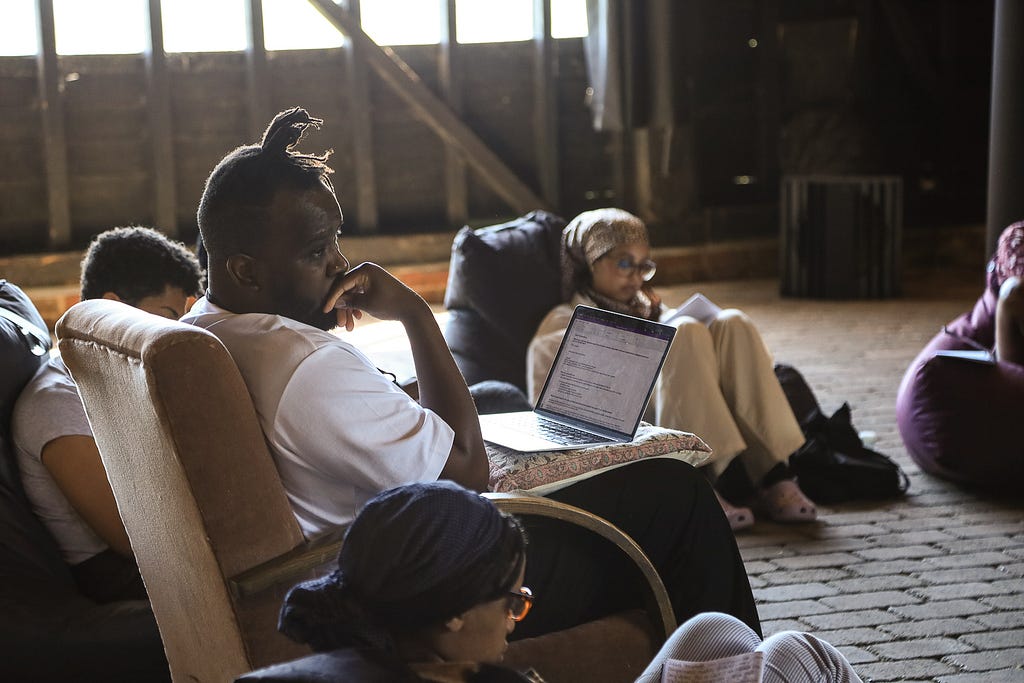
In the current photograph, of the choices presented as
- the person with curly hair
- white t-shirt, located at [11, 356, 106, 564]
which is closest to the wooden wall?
the person with curly hair

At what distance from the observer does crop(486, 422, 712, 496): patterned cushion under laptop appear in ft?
7.72

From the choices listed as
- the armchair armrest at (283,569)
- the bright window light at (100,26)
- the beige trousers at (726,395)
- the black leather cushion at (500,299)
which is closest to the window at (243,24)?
the bright window light at (100,26)

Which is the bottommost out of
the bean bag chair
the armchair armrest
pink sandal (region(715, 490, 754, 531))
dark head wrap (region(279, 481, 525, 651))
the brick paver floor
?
the brick paver floor

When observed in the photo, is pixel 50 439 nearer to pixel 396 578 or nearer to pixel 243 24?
pixel 396 578

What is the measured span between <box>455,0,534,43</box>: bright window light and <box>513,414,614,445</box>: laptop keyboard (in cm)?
637

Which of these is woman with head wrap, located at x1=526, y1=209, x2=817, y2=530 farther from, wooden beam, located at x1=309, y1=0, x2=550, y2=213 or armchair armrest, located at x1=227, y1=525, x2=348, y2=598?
wooden beam, located at x1=309, y1=0, x2=550, y2=213

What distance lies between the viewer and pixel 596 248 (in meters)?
3.82

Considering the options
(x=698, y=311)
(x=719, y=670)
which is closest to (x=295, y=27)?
(x=698, y=311)

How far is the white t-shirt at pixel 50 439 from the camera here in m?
2.33

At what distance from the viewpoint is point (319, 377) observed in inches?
78.4

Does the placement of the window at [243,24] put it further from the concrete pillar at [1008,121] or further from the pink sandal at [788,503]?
the pink sandal at [788,503]

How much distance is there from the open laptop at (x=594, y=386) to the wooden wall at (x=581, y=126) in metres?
5.82

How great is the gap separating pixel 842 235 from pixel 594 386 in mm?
5872

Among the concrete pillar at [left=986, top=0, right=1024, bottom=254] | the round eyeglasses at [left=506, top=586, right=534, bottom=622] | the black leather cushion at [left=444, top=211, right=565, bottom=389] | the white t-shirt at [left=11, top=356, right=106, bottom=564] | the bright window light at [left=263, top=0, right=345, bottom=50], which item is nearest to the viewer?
the round eyeglasses at [left=506, top=586, right=534, bottom=622]
